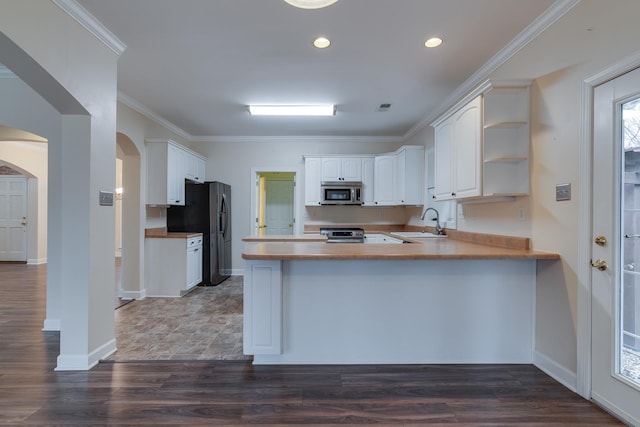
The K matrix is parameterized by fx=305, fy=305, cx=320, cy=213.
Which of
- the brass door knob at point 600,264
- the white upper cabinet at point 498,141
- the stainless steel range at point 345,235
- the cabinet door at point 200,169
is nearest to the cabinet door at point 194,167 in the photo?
the cabinet door at point 200,169

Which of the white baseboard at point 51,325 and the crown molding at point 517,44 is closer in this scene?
the crown molding at point 517,44

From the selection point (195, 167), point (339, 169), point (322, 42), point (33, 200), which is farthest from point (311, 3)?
point (33, 200)

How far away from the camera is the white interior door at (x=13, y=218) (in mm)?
6918

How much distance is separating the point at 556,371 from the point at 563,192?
1.25m

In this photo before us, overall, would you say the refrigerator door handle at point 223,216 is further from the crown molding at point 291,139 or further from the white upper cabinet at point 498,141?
the white upper cabinet at point 498,141

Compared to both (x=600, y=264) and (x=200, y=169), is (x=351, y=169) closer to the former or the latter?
(x=200, y=169)

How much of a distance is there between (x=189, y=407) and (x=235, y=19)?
263 cm

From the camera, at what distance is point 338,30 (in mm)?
2361

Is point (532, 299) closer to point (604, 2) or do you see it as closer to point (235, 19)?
point (604, 2)

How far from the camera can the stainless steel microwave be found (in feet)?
17.5

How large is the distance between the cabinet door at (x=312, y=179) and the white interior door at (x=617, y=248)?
3924mm

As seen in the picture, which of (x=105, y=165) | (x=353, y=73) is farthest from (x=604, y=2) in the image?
(x=105, y=165)

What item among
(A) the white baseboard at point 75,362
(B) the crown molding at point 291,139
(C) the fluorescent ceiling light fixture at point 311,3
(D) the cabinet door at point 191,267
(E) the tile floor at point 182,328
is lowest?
(E) the tile floor at point 182,328

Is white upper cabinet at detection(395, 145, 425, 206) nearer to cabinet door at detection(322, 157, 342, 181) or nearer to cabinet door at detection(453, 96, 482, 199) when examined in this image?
cabinet door at detection(322, 157, 342, 181)
